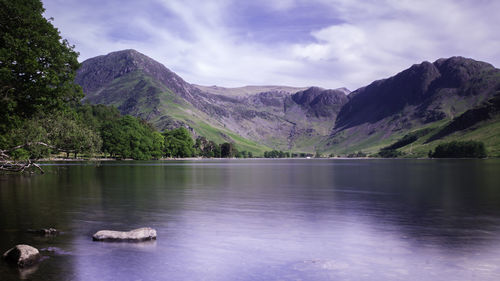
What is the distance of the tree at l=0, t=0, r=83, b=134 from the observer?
3362cm

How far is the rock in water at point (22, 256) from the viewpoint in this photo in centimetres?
1902

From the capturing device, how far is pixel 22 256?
1908 centimetres

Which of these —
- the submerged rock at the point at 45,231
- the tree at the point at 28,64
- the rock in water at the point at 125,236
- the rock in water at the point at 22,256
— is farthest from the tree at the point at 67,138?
the rock in water at the point at 22,256

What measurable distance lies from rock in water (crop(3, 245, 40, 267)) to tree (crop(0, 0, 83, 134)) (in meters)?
18.1

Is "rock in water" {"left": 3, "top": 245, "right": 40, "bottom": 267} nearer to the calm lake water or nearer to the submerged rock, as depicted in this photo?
the calm lake water

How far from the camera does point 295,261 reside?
790 inches

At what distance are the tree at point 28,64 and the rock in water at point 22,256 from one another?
18057 mm

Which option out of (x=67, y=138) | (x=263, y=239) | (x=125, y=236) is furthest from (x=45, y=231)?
(x=67, y=138)

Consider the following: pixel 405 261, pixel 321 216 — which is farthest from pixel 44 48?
pixel 405 261

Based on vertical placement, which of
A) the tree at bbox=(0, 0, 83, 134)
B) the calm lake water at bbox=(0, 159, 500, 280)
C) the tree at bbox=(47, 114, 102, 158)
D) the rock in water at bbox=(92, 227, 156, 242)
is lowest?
the calm lake water at bbox=(0, 159, 500, 280)

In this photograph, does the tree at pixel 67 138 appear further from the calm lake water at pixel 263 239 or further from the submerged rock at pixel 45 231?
the submerged rock at pixel 45 231

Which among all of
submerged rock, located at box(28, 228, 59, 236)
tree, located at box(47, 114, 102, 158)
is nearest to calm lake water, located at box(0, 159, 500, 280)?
submerged rock, located at box(28, 228, 59, 236)

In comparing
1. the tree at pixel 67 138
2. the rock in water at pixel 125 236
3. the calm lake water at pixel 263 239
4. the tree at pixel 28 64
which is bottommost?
the calm lake water at pixel 263 239

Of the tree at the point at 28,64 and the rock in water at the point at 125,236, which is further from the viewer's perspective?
the tree at the point at 28,64
